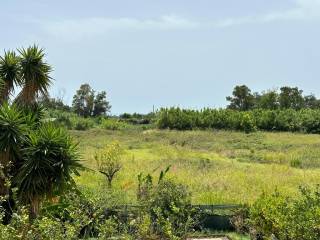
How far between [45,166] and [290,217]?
457 centimetres

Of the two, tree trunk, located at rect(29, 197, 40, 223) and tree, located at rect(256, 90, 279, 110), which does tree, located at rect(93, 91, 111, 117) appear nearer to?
tree, located at rect(256, 90, 279, 110)

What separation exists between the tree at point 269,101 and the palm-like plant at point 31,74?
6036 centimetres

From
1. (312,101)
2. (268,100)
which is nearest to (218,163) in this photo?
(268,100)

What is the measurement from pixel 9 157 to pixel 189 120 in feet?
148

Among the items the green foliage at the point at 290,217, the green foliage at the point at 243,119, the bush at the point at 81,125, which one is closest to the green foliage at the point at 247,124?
the green foliage at the point at 243,119

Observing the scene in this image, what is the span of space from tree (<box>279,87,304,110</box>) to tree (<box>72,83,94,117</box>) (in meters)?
26.6

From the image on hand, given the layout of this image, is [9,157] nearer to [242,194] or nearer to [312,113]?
[242,194]

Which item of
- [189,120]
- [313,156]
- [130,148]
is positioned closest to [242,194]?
[313,156]

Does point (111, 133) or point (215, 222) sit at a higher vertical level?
point (111, 133)

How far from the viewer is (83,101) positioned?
74.6 m

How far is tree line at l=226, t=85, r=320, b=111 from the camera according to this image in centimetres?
7139

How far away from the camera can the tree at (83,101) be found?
72688 mm

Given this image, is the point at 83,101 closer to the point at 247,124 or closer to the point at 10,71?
the point at 247,124

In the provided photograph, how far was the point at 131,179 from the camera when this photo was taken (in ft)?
70.7
